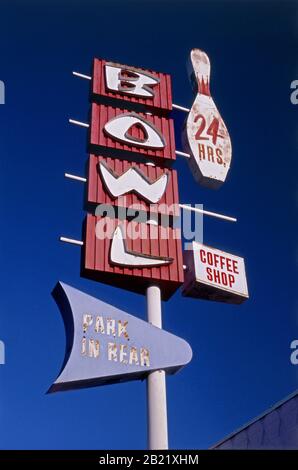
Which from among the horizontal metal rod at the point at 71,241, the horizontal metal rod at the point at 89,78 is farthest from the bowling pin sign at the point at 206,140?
the horizontal metal rod at the point at 71,241

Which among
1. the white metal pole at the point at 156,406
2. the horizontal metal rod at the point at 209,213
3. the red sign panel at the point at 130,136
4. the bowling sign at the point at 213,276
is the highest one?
the red sign panel at the point at 130,136

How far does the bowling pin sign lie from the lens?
1568 cm

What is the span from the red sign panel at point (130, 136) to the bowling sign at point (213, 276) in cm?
244

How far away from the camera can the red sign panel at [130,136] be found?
15.2 m

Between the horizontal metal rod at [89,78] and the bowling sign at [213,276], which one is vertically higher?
the horizontal metal rod at [89,78]

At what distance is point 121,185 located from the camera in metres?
14.6

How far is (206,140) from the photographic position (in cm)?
1609

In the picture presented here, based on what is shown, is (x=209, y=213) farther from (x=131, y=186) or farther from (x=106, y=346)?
(x=106, y=346)

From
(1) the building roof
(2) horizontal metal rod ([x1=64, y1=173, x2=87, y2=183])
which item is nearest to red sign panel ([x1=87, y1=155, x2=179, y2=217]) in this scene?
(2) horizontal metal rod ([x1=64, y1=173, x2=87, y2=183])

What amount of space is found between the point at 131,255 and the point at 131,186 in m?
1.72

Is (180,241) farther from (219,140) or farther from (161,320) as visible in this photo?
(219,140)

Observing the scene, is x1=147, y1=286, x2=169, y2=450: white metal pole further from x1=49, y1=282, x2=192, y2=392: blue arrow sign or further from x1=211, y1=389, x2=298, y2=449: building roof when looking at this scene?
x1=211, y1=389, x2=298, y2=449: building roof

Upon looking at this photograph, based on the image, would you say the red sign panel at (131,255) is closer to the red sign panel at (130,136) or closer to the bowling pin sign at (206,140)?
the red sign panel at (130,136)

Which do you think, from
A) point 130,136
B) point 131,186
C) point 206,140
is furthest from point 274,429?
point 130,136
